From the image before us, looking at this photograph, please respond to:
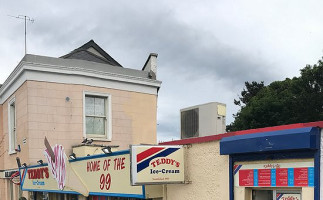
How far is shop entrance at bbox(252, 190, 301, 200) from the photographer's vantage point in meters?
4.88

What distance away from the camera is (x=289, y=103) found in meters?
31.4

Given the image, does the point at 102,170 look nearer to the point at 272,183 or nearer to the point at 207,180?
the point at 207,180

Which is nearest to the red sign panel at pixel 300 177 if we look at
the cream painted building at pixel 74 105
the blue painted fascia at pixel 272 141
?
the blue painted fascia at pixel 272 141

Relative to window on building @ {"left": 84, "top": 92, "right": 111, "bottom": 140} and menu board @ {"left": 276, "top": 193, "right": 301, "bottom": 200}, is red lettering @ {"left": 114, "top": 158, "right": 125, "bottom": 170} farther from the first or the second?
window on building @ {"left": 84, "top": 92, "right": 111, "bottom": 140}

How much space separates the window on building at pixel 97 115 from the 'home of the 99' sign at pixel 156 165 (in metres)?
6.99

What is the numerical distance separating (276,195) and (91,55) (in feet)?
36.4

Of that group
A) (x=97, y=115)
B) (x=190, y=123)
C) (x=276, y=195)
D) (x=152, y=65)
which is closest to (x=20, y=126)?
(x=97, y=115)

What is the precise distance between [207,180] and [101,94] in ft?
25.7

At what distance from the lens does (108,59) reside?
15.9m

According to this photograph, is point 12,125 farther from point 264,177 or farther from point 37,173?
point 264,177

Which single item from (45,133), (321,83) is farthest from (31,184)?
(321,83)

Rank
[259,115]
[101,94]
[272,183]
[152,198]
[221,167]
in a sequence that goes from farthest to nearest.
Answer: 1. [259,115]
2. [101,94]
3. [152,198]
4. [221,167]
5. [272,183]

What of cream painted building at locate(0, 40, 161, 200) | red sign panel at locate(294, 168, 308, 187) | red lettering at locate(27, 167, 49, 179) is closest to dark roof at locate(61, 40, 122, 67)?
cream painted building at locate(0, 40, 161, 200)

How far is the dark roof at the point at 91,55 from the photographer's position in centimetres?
1424
